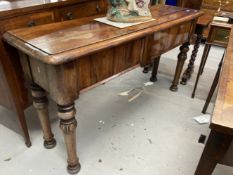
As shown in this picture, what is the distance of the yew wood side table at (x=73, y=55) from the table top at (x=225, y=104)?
1.51ft

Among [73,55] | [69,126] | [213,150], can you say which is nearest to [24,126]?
[69,126]

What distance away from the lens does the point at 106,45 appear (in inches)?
37.0

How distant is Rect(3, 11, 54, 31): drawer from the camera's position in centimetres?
107

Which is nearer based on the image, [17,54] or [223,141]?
[223,141]

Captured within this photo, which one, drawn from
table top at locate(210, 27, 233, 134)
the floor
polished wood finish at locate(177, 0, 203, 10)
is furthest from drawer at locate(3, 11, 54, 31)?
polished wood finish at locate(177, 0, 203, 10)

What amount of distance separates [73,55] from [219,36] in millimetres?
1231

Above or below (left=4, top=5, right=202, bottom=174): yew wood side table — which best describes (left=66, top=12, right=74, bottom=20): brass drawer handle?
above

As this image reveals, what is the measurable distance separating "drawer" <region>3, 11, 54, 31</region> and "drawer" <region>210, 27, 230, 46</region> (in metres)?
1.15

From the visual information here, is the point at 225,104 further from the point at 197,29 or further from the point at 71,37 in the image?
the point at 197,29

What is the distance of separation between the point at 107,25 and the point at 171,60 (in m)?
1.73

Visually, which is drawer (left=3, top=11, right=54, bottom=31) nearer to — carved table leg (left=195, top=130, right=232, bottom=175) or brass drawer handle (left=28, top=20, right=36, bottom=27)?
brass drawer handle (left=28, top=20, right=36, bottom=27)

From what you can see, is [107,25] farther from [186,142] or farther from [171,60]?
[171,60]

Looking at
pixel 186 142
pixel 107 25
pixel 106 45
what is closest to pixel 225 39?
pixel 186 142

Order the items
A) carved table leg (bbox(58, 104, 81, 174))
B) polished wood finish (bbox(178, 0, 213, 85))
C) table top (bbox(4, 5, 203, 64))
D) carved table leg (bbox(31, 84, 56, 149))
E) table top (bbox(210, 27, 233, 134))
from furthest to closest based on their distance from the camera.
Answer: polished wood finish (bbox(178, 0, 213, 85)) < carved table leg (bbox(31, 84, 56, 149)) < carved table leg (bbox(58, 104, 81, 174)) < table top (bbox(4, 5, 203, 64)) < table top (bbox(210, 27, 233, 134))
